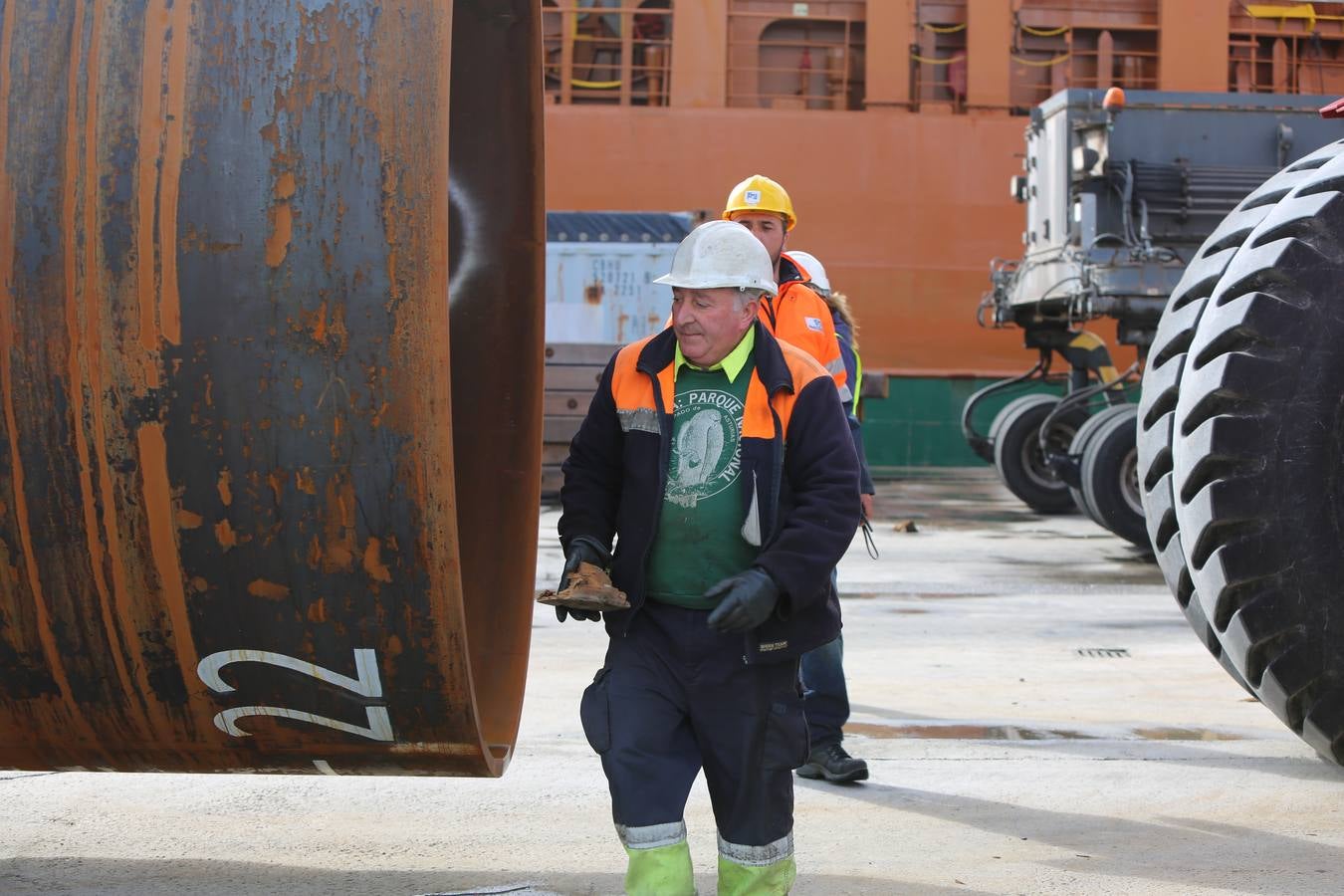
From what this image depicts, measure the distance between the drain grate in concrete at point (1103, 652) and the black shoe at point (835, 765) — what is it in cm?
254

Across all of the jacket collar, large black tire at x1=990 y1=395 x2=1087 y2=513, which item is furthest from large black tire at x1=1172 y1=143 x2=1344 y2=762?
large black tire at x1=990 y1=395 x2=1087 y2=513

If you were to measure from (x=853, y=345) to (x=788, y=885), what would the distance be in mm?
2142

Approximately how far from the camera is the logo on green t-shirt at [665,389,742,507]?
323cm

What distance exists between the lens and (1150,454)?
4.90m

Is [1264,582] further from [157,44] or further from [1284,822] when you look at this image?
[157,44]

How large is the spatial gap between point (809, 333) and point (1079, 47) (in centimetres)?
2269

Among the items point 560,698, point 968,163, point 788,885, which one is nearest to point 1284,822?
point 788,885

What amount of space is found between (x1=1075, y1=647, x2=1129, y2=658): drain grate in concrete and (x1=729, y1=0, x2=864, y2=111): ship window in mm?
18456

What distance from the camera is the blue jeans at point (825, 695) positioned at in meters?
4.70

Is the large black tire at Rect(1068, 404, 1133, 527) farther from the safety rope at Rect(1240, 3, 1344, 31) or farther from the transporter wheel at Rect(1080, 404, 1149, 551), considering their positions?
the safety rope at Rect(1240, 3, 1344, 31)

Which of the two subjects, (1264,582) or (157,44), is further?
(1264,582)

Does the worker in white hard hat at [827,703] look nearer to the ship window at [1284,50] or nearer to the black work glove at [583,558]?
the black work glove at [583,558]

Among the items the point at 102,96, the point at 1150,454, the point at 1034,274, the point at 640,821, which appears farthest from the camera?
the point at 1034,274

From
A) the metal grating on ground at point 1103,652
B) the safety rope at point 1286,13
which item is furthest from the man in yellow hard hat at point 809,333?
the safety rope at point 1286,13
